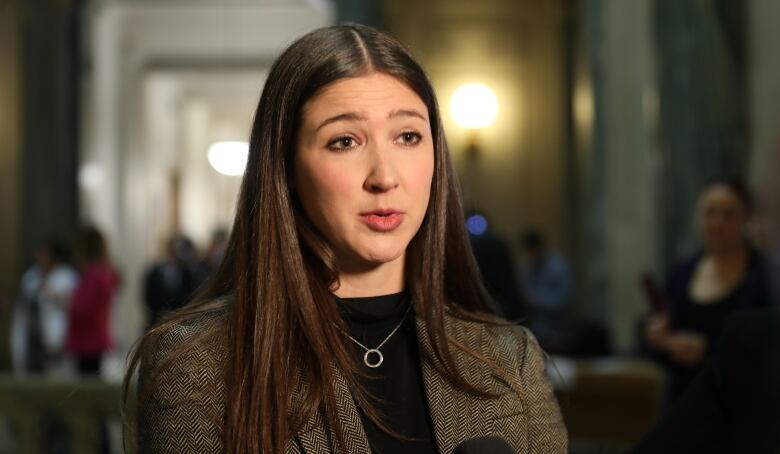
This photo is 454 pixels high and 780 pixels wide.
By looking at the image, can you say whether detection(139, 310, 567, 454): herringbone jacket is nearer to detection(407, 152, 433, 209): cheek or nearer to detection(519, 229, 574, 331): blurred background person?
detection(407, 152, 433, 209): cheek

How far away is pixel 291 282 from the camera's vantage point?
200 cm

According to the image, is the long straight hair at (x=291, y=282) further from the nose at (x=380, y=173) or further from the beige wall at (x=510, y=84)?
the beige wall at (x=510, y=84)

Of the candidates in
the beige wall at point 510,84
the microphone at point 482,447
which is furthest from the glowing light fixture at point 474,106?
the microphone at point 482,447

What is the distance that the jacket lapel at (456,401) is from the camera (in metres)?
1.94

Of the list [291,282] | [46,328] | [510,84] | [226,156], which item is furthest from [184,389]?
[226,156]

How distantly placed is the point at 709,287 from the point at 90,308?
5.75 m

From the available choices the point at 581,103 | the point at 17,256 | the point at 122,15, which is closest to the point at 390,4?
the point at 581,103

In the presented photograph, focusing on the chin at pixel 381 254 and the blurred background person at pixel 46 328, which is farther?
the blurred background person at pixel 46 328

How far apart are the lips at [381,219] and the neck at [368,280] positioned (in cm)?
10

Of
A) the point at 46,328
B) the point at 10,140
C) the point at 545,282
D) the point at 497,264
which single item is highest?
the point at 497,264

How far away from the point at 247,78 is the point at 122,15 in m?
5.22

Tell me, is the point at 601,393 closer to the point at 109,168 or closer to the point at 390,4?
the point at 390,4

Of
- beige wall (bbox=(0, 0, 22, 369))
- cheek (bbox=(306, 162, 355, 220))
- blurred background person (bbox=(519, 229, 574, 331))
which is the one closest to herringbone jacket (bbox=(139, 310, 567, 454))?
cheek (bbox=(306, 162, 355, 220))

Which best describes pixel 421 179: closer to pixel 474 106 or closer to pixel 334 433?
pixel 334 433
